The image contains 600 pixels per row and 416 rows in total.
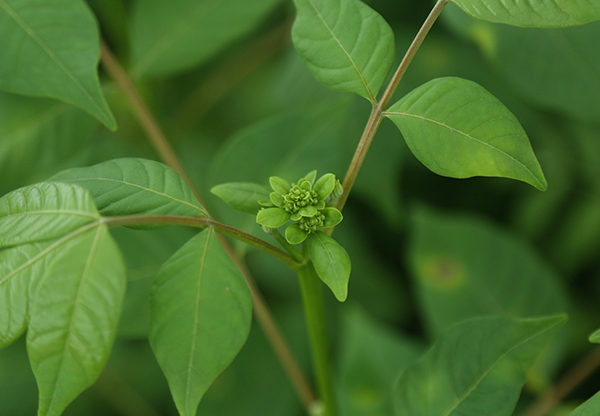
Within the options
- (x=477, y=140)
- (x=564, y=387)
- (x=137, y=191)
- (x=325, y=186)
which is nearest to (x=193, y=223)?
(x=137, y=191)

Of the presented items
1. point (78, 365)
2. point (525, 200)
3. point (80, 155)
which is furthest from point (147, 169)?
point (525, 200)

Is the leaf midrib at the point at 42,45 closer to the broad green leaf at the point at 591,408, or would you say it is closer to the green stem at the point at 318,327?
the green stem at the point at 318,327

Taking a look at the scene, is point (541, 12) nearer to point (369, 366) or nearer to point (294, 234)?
point (294, 234)

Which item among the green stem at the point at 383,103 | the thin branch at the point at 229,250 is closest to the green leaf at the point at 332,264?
the green stem at the point at 383,103

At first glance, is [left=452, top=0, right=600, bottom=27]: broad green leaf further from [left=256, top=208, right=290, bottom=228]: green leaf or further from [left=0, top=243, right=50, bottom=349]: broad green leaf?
[left=0, top=243, right=50, bottom=349]: broad green leaf

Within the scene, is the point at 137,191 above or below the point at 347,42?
below

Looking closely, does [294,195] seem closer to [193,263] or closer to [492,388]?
[193,263]
